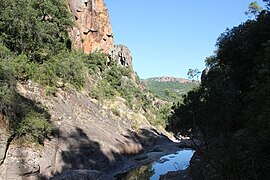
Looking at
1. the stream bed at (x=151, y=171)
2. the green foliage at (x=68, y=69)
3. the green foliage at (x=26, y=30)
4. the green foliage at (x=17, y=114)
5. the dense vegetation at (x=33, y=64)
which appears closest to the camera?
the green foliage at (x=17, y=114)

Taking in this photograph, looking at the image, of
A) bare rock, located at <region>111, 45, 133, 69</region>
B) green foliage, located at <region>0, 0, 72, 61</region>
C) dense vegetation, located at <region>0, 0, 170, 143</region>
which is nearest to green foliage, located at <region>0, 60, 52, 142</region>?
dense vegetation, located at <region>0, 0, 170, 143</region>

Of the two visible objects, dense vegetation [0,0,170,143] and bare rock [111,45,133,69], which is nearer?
dense vegetation [0,0,170,143]

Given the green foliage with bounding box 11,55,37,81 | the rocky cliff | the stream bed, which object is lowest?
the stream bed

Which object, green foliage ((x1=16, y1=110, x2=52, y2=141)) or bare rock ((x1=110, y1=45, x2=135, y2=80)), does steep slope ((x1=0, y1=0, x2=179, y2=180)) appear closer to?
green foliage ((x1=16, y1=110, x2=52, y2=141))

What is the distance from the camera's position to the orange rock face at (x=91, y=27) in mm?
53781

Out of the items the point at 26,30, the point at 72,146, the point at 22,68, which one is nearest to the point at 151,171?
the point at 72,146

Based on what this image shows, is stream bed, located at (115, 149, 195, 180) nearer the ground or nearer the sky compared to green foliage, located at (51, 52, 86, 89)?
nearer the ground

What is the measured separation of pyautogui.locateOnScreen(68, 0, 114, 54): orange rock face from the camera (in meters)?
53.8

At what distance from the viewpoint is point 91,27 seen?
196ft

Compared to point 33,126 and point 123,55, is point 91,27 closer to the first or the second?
point 123,55

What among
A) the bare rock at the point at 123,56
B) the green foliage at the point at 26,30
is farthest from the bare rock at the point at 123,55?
the green foliage at the point at 26,30

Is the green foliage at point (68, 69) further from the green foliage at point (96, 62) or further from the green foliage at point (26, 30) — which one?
the green foliage at point (96, 62)

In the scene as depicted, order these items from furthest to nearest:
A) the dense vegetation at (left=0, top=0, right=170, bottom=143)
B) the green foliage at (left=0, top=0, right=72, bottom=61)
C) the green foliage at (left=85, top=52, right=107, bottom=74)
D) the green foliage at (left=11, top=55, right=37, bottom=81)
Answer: the green foliage at (left=85, top=52, right=107, bottom=74) → the green foliage at (left=0, top=0, right=72, bottom=61) → the green foliage at (left=11, top=55, right=37, bottom=81) → the dense vegetation at (left=0, top=0, right=170, bottom=143)

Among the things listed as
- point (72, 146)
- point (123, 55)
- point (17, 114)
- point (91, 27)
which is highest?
point (91, 27)
